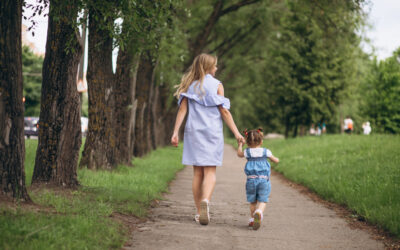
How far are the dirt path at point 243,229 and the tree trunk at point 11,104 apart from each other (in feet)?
5.08

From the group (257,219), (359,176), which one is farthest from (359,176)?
(257,219)

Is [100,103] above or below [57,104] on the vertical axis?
above

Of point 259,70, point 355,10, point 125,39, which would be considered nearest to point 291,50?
point 259,70

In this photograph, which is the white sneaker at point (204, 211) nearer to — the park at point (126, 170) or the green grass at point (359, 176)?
the park at point (126, 170)

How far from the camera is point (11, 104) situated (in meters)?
5.42

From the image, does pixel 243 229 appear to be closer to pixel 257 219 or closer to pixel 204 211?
pixel 257 219

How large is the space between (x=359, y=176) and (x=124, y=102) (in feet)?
21.5

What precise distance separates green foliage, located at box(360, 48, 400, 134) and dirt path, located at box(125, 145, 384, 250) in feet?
140

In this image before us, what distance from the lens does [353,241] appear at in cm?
557

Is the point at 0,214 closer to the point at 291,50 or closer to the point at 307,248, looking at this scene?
the point at 307,248

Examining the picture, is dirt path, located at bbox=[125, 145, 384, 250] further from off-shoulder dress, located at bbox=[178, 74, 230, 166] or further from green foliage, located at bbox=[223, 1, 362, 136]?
green foliage, located at bbox=[223, 1, 362, 136]

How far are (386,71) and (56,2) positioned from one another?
49.3 meters

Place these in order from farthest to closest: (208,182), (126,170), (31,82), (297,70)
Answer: (31,82) → (297,70) → (126,170) → (208,182)

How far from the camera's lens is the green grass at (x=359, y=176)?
7.05 metres
